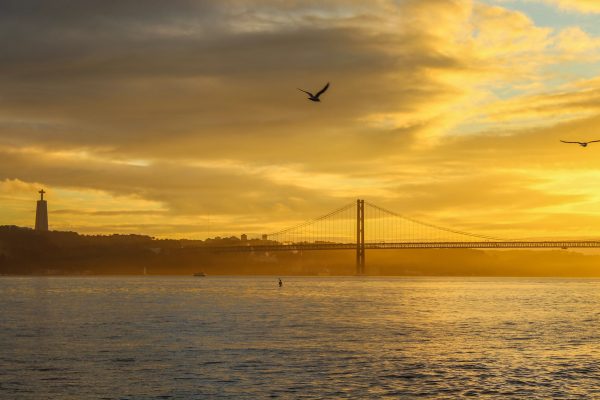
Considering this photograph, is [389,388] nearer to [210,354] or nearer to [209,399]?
[209,399]

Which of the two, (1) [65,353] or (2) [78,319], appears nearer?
(1) [65,353]

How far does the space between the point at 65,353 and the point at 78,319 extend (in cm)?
2094

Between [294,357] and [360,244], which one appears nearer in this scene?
[294,357]

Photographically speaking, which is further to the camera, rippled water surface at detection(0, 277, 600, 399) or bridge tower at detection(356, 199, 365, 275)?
bridge tower at detection(356, 199, 365, 275)

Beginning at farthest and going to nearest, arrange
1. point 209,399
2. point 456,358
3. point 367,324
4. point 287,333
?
point 367,324, point 287,333, point 456,358, point 209,399

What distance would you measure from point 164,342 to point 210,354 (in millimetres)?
5835

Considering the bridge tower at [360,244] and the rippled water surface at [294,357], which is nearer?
the rippled water surface at [294,357]

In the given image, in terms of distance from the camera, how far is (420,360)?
34344mm

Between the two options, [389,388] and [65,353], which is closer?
[389,388]

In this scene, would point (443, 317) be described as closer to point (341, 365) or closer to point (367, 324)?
point (367, 324)

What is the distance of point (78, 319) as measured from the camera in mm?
56094

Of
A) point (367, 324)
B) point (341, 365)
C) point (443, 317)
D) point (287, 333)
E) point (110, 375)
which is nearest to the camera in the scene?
point (110, 375)

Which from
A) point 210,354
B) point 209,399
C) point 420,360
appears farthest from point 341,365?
point 209,399

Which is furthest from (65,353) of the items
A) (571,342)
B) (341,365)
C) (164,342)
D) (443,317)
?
(443,317)
